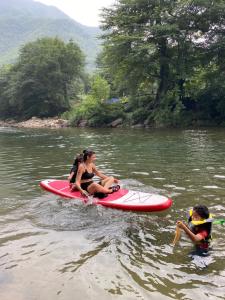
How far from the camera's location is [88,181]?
9211 mm

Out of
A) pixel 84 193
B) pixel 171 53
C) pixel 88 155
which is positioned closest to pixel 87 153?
pixel 88 155

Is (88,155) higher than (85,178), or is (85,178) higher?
(88,155)

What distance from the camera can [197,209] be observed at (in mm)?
5914

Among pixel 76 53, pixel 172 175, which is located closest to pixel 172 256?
pixel 172 175

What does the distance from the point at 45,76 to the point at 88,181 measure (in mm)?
43966

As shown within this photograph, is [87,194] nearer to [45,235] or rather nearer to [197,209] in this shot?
[45,235]

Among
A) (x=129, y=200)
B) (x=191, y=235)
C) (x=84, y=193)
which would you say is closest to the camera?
(x=191, y=235)

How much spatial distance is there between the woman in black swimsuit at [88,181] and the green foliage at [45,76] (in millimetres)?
41710

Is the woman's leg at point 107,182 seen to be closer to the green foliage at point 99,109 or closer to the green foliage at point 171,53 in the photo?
the green foliage at point 171,53

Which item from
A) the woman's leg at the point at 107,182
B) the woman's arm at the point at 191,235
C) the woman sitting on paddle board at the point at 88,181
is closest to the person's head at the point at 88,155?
the woman sitting on paddle board at the point at 88,181

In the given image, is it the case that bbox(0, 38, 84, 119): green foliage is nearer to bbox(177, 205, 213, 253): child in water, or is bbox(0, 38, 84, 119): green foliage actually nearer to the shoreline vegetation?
the shoreline vegetation

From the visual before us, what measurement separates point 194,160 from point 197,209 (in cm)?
905

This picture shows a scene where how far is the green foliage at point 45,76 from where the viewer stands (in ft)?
165

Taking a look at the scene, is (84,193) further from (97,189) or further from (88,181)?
(88,181)
